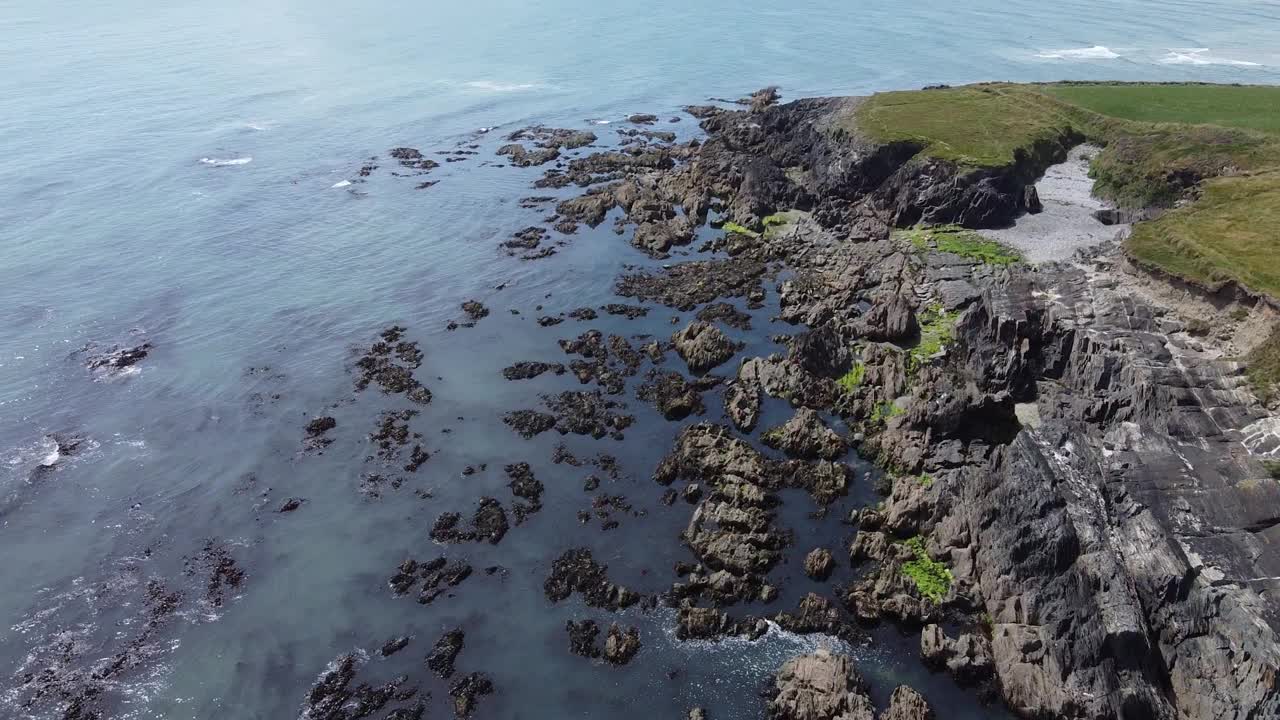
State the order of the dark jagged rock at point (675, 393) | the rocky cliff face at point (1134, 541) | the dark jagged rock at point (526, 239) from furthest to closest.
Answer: the dark jagged rock at point (526, 239) → the dark jagged rock at point (675, 393) → the rocky cliff face at point (1134, 541)

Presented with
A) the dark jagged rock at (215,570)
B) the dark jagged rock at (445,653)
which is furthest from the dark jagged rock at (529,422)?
the dark jagged rock at (215,570)

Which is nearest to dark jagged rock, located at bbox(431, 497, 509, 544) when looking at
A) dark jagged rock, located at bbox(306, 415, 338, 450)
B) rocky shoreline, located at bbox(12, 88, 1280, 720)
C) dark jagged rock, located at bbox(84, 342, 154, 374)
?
rocky shoreline, located at bbox(12, 88, 1280, 720)

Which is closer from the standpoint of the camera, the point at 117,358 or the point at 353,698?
the point at 353,698

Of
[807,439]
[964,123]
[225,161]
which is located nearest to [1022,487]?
[807,439]

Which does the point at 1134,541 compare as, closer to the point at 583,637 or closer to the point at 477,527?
the point at 583,637

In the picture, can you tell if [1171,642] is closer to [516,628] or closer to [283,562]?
[516,628]

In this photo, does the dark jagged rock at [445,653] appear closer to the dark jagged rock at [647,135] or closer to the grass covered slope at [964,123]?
the grass covered slope at [964,123]
